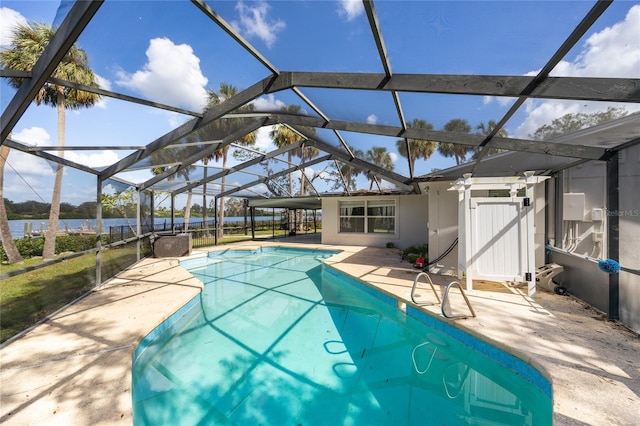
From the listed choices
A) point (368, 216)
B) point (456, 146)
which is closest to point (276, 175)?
point (368, 216)

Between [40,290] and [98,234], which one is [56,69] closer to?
[98,234]

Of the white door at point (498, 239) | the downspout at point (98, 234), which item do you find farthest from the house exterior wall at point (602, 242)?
the downspout at point (98, 234)

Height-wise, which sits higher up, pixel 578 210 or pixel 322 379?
pixel 578 210

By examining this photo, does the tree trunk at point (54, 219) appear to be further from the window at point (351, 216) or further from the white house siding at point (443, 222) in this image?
the window at point (351, 216)

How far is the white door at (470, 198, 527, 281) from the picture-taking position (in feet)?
15.9

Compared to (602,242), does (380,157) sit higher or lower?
higher

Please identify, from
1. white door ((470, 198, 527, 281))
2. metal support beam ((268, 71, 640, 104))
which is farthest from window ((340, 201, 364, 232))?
metal support beam ((268, 71, 640, 104))

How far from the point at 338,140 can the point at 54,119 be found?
5655 mm

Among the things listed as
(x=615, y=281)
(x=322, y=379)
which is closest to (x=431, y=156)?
(x=615, y=281)

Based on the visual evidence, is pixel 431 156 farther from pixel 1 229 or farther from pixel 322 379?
pixel 1 229

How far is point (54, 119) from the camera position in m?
4.11

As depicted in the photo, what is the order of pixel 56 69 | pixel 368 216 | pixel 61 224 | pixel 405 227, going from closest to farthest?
1. pixel 56 69
2. pixel 61 224
3. pixel 405 227
4. pixel 368 216

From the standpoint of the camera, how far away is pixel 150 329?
372 centimetres

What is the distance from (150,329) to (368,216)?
10354 mm
